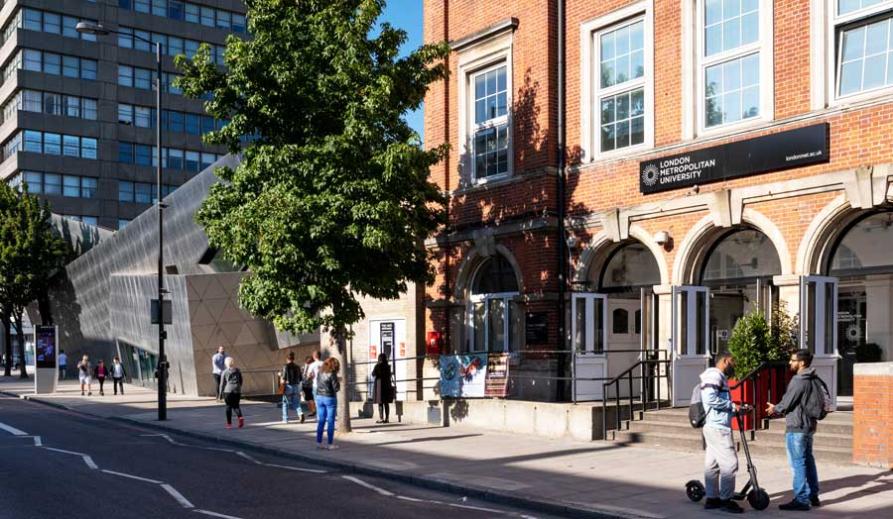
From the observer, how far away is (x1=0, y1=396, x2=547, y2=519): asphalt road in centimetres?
1011

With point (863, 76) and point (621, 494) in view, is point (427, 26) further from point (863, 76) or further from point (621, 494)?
point (621, 494)

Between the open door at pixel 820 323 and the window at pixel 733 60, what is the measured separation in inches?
116

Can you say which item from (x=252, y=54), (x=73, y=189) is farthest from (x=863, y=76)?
(x=73, y=189)

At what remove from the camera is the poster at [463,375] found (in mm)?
18625

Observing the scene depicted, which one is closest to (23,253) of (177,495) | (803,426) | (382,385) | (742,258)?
(382,385)

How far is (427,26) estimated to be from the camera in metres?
22.2

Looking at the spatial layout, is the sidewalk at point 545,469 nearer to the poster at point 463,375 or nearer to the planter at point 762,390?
the planter at point 762,390

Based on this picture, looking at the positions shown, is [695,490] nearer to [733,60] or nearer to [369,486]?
[369,486]

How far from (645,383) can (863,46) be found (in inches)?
258

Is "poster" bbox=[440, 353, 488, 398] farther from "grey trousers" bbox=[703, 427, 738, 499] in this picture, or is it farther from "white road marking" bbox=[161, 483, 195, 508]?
"grey trousers" bbox=[703, 427, 738, 499]

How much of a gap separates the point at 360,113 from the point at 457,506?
Answer: 8.33m

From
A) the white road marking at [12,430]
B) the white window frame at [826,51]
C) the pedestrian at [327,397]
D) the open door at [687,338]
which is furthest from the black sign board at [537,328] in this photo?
the white road marking at [12,430]

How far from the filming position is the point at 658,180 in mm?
16453

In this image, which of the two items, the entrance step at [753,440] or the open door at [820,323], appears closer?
the entrance step at [753,440]
